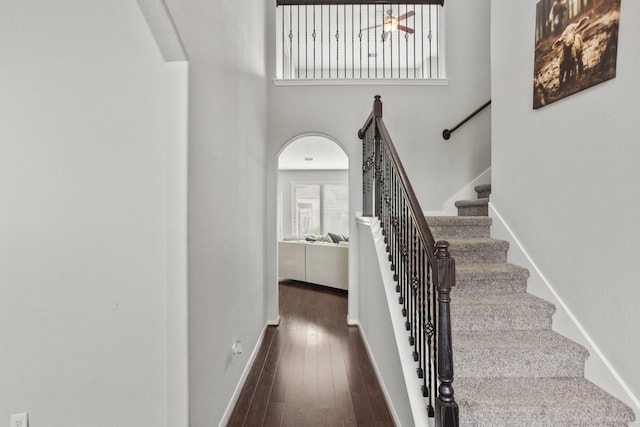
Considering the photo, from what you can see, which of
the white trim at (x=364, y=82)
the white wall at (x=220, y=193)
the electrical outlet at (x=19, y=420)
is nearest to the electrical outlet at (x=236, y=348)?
the white wall at (x=220, y=193)

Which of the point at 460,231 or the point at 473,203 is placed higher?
the point at 473,203

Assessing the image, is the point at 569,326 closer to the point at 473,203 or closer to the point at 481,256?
the point at 481,256

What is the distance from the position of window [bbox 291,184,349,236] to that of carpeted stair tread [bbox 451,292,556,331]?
8.05 metres

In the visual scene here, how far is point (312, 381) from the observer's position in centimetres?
274

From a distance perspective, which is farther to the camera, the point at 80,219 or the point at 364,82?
the point at 364,82

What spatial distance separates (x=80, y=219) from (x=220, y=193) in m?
0.75

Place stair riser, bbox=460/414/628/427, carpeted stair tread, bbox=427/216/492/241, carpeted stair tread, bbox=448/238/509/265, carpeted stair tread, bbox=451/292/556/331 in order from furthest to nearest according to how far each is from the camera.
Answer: carpeted stair tread, bbox=427/216/492/241, carpeted stair tread, bbox=448/238/509/265, carpeted stair tread, bbox=451/292/556/331, stair riser, bbox=460/414/628/427

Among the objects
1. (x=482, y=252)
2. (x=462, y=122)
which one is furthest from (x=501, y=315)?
(x=462, y=122)

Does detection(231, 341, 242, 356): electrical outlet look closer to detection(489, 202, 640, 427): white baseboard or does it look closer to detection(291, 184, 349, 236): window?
detection(489, 202, 640, 427): white baseboard

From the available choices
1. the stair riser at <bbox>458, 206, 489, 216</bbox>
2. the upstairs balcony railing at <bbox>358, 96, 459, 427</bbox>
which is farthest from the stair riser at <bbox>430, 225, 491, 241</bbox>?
the upstairs balcony railing at <bbox>358, 96, 459, 427</bbox>

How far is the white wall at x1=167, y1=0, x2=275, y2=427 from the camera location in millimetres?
1676

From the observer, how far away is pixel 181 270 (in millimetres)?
1558

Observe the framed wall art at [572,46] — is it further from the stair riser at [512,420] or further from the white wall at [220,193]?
the white wall at [220,193]

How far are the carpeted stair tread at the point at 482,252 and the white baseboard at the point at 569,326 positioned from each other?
6 cm
